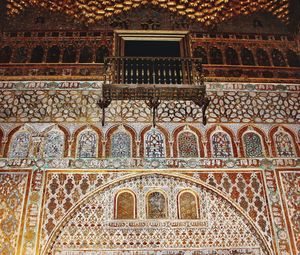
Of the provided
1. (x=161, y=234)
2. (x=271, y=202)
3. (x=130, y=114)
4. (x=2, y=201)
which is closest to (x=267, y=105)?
(x=271, y=202)

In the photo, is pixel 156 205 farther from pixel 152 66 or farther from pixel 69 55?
pixel 69 55

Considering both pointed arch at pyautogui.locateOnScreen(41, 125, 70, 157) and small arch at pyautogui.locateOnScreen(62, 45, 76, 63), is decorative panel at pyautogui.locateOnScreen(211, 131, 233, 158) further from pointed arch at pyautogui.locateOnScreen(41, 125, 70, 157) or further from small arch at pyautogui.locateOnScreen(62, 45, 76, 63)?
small arch at pyautogui.locateOnScreen(62, 45, 76, 63)

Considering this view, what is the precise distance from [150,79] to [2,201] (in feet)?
11.1

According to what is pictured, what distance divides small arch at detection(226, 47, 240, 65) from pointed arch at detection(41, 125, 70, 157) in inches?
132

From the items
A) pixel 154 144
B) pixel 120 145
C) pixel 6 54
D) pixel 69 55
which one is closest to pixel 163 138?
pixel 154 144

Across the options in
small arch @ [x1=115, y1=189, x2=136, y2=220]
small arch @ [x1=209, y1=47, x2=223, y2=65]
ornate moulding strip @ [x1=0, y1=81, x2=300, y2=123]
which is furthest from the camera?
small arch @ [x1=209, y1=47, x2=223, y2=65]

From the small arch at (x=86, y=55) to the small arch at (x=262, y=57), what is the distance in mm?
3194

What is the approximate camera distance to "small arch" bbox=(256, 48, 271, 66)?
316 inches

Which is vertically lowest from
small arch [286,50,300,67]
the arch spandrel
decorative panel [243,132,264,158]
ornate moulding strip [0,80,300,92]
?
the arch spandrel

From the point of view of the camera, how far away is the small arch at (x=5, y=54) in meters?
7.82

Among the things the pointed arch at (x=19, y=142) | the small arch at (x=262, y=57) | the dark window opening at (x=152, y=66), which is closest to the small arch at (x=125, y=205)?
the pointed arch at (x=19, y=142)

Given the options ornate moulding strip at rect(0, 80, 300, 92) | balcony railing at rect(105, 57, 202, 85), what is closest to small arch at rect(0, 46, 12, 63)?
ornate moulding strip at rect(0, 80, 300, 92)

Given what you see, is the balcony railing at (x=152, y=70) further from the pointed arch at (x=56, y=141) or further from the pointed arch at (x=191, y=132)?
the pointed arch at (x=56, y=141)

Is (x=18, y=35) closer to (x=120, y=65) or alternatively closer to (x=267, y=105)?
(x=120, y=65)
